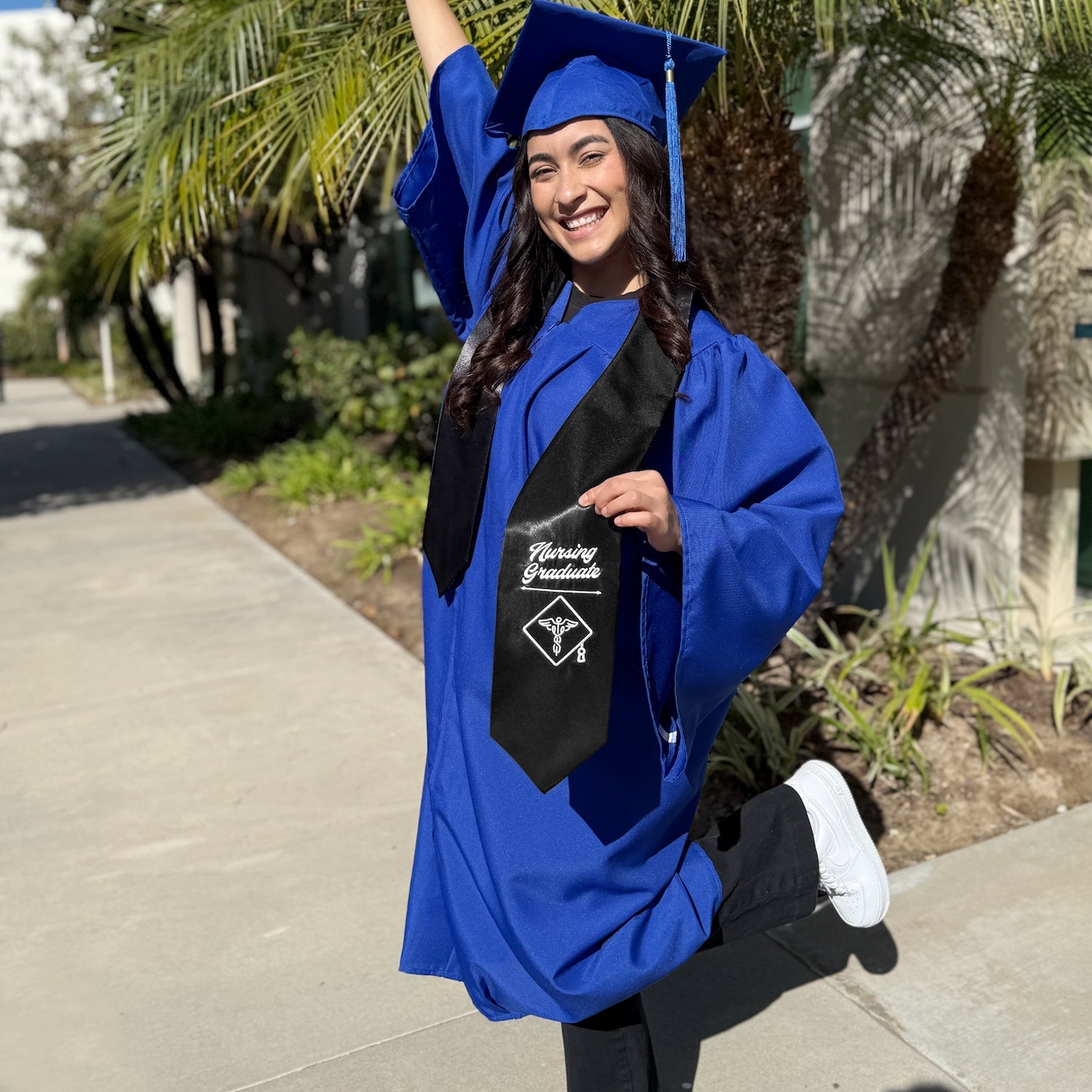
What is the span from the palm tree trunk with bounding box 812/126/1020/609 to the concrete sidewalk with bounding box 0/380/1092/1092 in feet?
4.79

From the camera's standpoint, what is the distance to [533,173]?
1.94 metres

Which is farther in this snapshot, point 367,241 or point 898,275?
point 367,241

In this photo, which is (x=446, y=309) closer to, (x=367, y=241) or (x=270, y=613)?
(x=270, y=613)

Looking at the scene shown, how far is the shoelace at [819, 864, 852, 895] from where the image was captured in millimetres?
2289

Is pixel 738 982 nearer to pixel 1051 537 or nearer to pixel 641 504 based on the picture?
pixel 641 504

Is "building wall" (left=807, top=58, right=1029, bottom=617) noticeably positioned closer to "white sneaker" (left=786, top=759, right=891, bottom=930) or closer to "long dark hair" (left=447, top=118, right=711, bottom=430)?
"white sneaker" (left=786, top=759, right=891, bottom=930)

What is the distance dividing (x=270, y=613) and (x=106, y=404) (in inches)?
531

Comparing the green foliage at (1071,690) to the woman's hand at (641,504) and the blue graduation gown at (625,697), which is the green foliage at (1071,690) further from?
A: the woman's hand at (641,504)

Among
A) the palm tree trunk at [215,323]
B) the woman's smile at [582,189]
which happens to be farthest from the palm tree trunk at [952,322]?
the palm tree trunk at [215,323]

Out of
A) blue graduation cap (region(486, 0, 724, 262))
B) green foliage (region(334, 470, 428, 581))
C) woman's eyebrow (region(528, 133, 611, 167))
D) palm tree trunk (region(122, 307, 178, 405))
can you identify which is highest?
blue graduation cap (region(486, 0, 724, 262))

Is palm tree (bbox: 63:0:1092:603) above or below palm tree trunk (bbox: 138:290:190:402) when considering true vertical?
above

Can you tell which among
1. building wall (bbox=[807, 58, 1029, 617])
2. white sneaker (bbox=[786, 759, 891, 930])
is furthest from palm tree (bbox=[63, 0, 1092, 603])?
white sneaker (bbox=[786, 759, 891, 930])

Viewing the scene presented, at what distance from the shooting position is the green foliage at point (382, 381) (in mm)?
7746

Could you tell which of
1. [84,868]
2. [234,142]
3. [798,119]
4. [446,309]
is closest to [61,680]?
[84,868]
